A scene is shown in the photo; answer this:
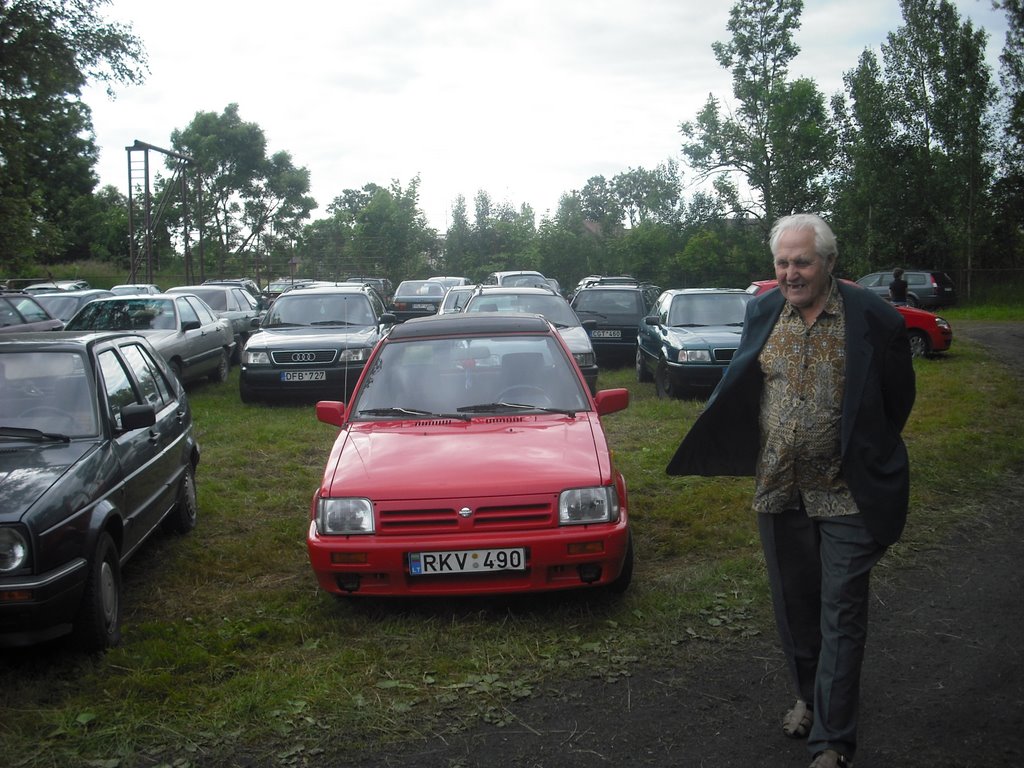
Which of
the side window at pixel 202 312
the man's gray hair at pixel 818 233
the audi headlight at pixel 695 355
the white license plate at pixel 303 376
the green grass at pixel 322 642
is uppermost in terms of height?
the man's gray hair at pixel 818 233

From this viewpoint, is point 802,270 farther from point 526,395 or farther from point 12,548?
point 12,548

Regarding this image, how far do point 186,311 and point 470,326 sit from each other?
9.37 metres

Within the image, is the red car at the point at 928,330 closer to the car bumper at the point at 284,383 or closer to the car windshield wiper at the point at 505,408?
the car bumper at the point at 284,383

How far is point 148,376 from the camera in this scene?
6.66 meters

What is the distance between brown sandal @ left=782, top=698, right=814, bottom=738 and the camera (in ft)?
Result: 12.0

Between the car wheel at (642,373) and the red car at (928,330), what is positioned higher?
the red car at (928,330)

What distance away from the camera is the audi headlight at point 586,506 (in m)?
4.86

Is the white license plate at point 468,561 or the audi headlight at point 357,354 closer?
the white license plate at point 468,561

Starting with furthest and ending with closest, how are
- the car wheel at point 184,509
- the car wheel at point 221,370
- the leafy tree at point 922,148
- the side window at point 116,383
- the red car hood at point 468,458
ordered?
the leafy tree at point 922,148, the car wheel at point 221,370, the car wheel at point 184,509, the side window at point 116,383, the red car hood at point 468,458

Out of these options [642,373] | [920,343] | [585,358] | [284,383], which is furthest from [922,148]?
[284,383]

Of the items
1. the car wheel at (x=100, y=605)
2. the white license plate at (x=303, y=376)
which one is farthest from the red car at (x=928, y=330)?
the car wheel at (x=100, y=605)

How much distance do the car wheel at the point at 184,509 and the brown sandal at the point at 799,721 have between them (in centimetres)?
444

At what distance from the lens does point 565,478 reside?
194 inches

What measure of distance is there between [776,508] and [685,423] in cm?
785
